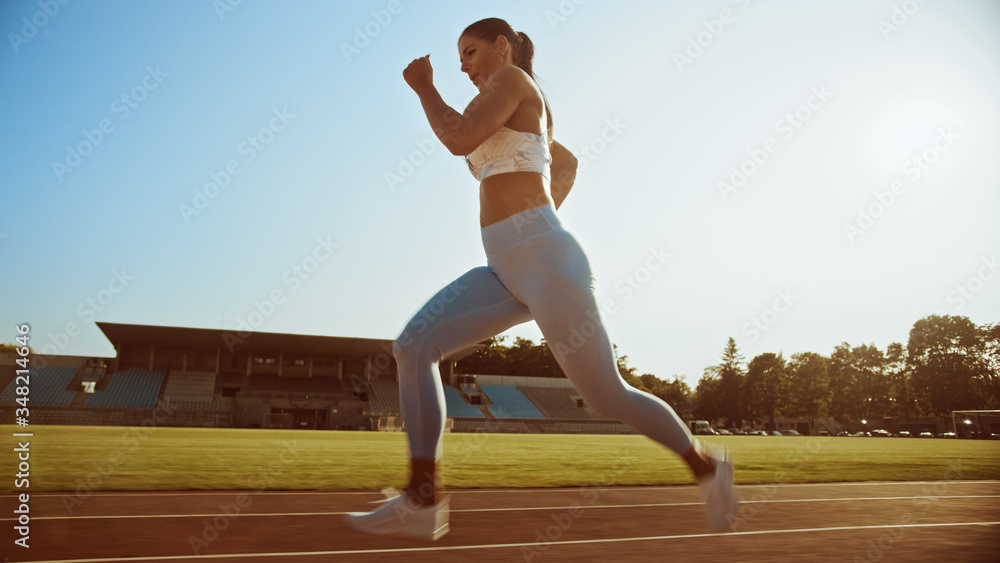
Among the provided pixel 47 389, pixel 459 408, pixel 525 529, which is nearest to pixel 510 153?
pixel 525 529

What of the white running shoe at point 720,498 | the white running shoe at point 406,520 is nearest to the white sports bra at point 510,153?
the white running shoe at point 406,520

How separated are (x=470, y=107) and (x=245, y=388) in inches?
2029

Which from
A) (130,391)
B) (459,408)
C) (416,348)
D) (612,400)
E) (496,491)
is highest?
(130,391)

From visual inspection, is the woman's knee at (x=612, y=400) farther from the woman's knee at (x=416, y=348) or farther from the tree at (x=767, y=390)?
the tree at (x=767, y=390)

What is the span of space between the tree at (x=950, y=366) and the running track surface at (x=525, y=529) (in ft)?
243

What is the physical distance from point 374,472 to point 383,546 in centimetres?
616

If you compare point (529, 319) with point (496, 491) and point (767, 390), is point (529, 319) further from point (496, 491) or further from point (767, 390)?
point (767, 390)

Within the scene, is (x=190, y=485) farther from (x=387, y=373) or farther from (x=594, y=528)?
(x=387, y=373)

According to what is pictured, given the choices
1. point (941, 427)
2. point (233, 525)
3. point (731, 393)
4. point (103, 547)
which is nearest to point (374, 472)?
point (233, 525)

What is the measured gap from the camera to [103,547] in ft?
11.2

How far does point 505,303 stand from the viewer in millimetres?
2504

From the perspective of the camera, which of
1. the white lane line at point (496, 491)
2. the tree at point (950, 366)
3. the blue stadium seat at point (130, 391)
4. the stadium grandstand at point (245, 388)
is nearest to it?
the white lane line at point (496, 491)

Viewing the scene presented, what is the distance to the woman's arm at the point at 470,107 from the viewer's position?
90.8 inches

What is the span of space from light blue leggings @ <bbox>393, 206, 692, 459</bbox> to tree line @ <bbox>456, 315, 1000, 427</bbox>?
253 ft
